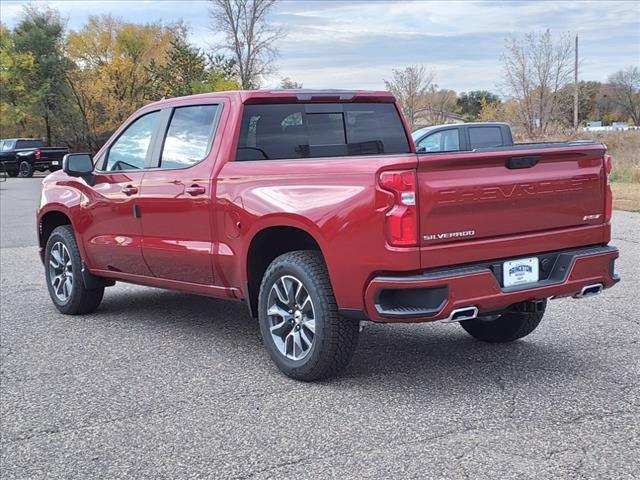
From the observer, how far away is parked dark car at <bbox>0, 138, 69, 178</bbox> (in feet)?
117

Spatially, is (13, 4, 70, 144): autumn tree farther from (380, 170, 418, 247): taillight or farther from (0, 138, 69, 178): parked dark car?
(380, 170, 418, 247): taillight

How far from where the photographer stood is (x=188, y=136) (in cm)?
602

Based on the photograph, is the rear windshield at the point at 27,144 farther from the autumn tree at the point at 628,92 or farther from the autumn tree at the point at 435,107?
the autumn tree at the point at 628,92

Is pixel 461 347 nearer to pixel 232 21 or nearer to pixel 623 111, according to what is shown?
pixel 232 21

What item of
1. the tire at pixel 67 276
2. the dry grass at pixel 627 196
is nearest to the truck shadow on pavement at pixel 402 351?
the tire at pixel 67 276

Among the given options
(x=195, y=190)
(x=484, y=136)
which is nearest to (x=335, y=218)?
(x=195, y=190)

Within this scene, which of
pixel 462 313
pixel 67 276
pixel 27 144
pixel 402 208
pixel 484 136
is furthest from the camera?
pixel 27 144

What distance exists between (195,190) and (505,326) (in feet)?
7.98

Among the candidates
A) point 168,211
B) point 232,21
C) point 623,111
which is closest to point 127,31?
point 232,21

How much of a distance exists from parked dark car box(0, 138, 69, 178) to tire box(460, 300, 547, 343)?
3225cm

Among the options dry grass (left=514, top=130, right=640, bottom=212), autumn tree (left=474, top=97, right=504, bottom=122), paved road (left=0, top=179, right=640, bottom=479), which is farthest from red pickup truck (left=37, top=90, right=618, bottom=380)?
autumn tree (left=474, top=97, right=504, bottom=122)

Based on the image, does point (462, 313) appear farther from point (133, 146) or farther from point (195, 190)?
point (133, 146)

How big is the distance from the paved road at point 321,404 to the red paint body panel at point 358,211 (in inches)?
23.2

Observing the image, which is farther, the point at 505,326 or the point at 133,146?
the point at 133,146
